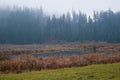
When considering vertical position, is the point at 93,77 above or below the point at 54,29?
below

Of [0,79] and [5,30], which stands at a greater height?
[5,30]

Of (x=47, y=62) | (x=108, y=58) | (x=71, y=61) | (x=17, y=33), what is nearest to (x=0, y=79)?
(x=47, y=62)

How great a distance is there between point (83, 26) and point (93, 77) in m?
→ 142

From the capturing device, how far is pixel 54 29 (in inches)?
6353

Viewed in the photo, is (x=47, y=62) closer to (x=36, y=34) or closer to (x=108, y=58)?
(x=108, y=58)

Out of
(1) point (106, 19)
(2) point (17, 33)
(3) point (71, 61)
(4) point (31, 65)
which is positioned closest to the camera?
(4) point (31, 65)

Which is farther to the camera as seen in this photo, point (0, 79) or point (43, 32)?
point (43, 32)

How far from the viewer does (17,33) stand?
142750 mm

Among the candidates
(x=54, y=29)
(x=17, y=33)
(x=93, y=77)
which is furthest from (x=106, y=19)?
(x=93, y=77)

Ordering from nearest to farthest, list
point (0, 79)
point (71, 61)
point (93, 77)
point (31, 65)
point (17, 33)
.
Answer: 1. point (93, 77)
2. point (0, 79)
3. point (31, 65)
4. point (71, 61)
5. point (17, 33)

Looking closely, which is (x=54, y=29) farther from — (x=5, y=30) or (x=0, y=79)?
(x=0, y=79)

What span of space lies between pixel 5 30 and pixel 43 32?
2545 cm

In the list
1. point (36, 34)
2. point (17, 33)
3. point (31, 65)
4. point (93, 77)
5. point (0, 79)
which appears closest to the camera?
point (93, 77)

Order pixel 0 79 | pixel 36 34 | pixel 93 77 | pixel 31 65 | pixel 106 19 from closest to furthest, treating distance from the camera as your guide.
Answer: pixel 93 77 < pixel 0 79 < pixel 31 65 < pixel 36 34 < pixel 106 19
